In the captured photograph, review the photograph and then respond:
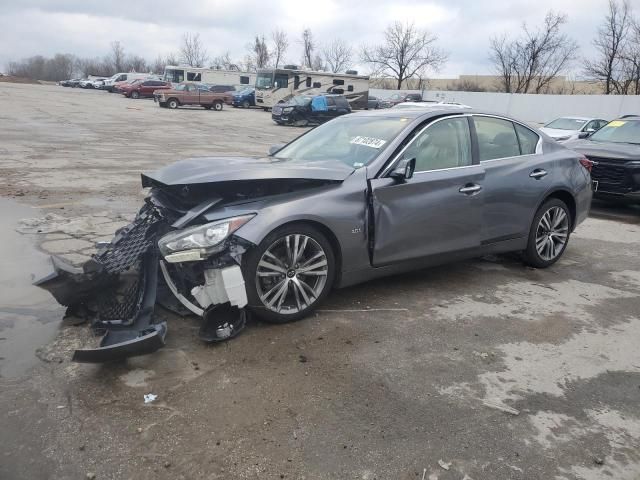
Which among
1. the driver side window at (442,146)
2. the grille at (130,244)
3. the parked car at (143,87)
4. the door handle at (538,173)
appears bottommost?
the grille at (130,244)

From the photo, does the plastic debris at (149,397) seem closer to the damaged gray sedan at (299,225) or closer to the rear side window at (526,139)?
the damaged gray sedan at (299,225)

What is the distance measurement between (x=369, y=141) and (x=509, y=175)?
151 centimetres

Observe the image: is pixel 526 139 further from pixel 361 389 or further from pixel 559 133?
pixel 559 133

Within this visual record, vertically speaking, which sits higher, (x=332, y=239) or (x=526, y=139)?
(x=526, y=139)

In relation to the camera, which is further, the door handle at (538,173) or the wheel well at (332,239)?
the door handle at (538,173)

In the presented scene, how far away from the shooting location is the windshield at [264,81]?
37500 millimetres

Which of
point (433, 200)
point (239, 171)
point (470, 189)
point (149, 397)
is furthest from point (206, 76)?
point (149, 397)

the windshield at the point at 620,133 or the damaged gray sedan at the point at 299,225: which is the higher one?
the windshield at the point at 620,133

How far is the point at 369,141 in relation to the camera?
4.78 meters

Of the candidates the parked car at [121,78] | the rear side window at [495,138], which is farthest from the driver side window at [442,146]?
the parked car at [121,78]

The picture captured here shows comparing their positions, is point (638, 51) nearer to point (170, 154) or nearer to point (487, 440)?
point (170, 154)

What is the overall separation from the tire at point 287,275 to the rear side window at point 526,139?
8.86ft

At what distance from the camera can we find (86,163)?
38.1ft

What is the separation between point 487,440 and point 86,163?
10.9 m
